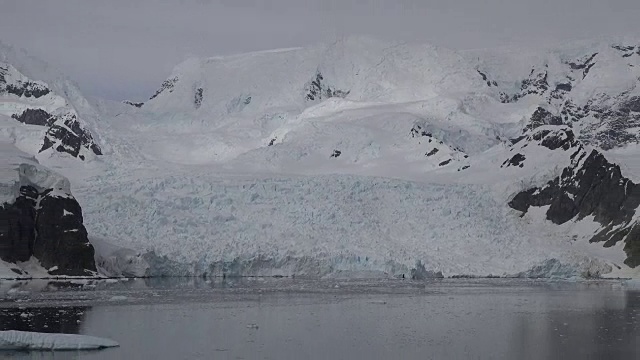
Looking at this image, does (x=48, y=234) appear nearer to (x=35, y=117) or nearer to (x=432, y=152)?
(x=432, y=152)

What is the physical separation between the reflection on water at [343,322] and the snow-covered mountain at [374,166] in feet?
35.9

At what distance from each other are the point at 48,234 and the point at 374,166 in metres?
43.2

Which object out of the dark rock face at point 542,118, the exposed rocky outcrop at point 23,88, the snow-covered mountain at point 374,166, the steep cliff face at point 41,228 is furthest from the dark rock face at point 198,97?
the steep cliff face at point 41,228

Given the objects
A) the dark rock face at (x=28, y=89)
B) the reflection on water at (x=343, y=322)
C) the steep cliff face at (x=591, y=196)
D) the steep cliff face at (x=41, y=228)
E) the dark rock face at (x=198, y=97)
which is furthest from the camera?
the dark rock face at (x=198, y=97)

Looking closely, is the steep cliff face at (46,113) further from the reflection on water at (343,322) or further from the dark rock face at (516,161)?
the reflection on water at (343,322)

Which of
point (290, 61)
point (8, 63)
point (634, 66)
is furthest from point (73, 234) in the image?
point (634, 66)

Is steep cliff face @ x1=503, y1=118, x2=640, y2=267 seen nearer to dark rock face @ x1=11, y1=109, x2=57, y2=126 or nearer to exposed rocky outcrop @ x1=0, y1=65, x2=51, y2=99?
dark rock face @ x1=11, y1=109, x2=57, y2=126

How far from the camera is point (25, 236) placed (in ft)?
179

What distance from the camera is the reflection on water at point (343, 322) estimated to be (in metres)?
28.7

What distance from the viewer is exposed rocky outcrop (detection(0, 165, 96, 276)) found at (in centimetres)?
5403

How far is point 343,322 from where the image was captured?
35.7 metres

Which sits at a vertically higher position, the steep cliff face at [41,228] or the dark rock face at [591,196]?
the dark rock face at [591,196]

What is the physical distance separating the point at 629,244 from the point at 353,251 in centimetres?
1948

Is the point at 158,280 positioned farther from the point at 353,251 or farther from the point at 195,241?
the point at 353,251
